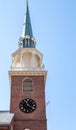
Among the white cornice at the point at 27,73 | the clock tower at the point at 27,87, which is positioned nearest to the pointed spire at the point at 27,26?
the clock tower at the point at 27,87

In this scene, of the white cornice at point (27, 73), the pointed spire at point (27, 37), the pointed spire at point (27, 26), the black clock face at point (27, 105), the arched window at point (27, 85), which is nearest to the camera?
the black clock face at point (27, 105)

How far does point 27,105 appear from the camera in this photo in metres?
41.2

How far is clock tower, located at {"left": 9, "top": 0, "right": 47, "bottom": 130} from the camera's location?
1574 inches

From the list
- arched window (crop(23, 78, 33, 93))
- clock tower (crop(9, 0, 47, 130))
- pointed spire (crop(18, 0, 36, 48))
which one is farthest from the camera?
pointed spire (crop(18, 0, 36, 48))

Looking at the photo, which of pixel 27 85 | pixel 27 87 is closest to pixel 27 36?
pixel 27 85

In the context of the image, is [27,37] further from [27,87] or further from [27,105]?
[27,105]

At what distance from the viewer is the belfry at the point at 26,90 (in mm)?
39500

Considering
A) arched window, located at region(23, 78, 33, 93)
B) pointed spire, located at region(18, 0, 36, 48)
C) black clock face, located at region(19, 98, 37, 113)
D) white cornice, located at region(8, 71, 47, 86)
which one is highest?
pointed spire, located at region(18, 0, 36, 48)

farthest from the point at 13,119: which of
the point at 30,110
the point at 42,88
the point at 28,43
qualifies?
the point at 28,43

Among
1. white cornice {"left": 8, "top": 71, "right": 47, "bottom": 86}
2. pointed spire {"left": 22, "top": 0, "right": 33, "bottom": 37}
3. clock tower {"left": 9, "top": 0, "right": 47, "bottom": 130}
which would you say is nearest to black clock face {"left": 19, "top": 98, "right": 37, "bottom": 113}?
clock tower {"left": 9, "top": 0, "right": 47, "bottom": 130}

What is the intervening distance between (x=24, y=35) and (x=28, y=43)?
5.34 feet

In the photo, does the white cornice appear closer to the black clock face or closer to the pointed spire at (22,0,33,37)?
the black clock face

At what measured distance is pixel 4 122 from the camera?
121 feet

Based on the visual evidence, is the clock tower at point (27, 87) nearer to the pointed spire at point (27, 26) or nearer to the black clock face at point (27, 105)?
the black clock face at point (27, 105)
